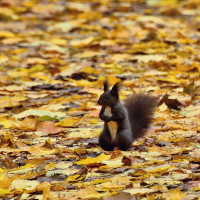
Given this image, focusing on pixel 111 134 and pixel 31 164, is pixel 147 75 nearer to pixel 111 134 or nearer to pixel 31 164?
pixel 111 134

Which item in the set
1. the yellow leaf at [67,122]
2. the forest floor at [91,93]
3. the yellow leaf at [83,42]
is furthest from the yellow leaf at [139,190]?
the yellow leaf at [83,42]

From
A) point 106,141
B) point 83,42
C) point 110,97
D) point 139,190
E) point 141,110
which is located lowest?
point 139,190

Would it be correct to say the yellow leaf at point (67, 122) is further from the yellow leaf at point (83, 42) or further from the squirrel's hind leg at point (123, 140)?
the yellow leaf at point (83, 42)

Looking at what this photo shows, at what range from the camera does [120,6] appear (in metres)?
11.5

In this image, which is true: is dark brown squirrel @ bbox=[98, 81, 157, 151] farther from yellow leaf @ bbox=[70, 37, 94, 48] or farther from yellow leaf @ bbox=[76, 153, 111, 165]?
yellow leaf @ bbox=[70, 37, 94, 48]

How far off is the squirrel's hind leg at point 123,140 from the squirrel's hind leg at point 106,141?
41mm

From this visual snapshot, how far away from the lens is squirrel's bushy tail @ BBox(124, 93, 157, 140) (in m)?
4.44

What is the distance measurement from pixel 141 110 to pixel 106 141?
1.62 ft

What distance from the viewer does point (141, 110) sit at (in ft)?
14.9

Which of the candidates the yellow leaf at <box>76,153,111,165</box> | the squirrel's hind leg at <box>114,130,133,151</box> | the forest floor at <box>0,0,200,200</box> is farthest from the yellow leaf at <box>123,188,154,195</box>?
the squirrel's hind leg at <box>114,130,133,151</box>

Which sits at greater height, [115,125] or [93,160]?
[115,125]

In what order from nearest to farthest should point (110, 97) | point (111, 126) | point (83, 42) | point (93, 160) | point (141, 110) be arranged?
point (93, 160) < point (110, 97) < point (111, 126) < point (141, 110) < point (83, 42)

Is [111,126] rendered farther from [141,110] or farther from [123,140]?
[141,110]

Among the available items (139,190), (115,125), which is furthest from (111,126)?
(139,190)
